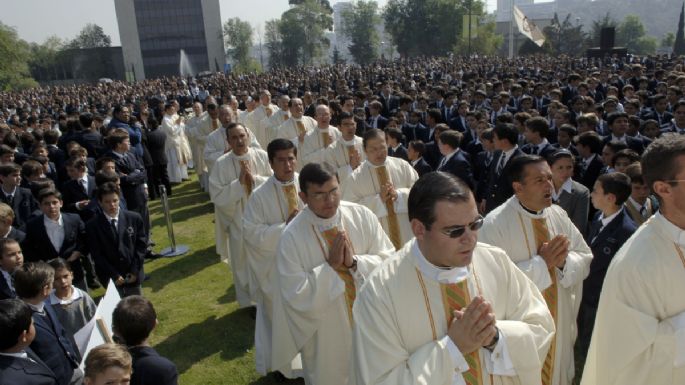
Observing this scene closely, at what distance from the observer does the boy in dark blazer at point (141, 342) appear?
3.28 meters

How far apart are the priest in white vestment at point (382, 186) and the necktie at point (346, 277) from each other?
1.97m

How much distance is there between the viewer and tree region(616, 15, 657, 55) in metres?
110

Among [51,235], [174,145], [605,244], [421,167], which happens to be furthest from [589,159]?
[174,145]

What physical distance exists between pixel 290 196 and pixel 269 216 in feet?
1.03

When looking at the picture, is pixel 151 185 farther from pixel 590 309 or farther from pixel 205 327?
pixel 590 309

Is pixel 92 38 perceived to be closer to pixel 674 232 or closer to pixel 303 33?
pixel 303 33

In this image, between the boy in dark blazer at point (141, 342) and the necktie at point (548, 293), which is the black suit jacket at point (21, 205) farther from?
the necktie at point (548, 293)

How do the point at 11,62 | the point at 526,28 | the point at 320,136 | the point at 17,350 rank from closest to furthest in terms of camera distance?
the point at 17,350
the point at 320,136
the point at 526,28
the point at 11,62

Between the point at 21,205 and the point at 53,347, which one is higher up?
the point at 21,205

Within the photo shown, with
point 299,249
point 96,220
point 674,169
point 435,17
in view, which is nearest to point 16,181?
point 96,220

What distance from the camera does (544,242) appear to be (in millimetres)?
4180

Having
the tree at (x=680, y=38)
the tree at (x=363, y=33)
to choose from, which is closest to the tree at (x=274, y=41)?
the tree at (x=363, y=33)

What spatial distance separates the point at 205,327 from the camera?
7.05 m

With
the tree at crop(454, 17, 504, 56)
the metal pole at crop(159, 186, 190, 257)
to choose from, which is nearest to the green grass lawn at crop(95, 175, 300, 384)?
the metal pole at crop(159, 186, 190, 257)
